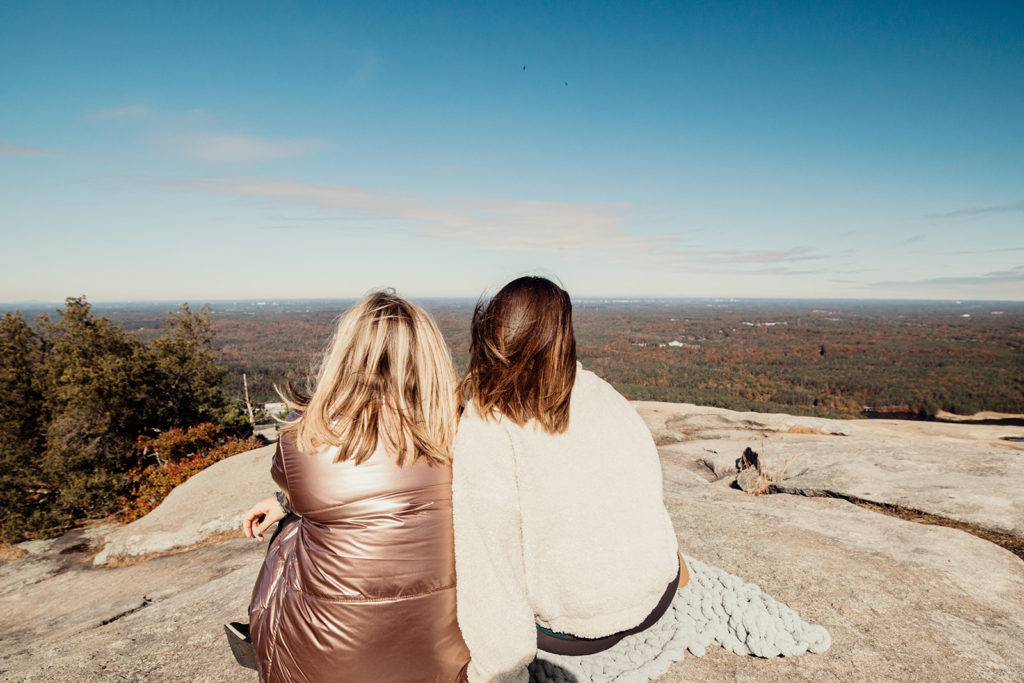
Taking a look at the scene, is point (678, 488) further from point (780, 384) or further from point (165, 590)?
point (780, 384)

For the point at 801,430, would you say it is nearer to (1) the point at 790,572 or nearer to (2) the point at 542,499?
(1) the point at 790,572

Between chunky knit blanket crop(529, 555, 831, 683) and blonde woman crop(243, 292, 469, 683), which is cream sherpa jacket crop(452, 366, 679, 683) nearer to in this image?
blonde woman crop(243, 292, 469, 683)

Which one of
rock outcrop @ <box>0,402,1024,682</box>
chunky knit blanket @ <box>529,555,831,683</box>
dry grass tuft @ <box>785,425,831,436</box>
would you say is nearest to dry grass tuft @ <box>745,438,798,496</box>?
rock outcrop @ <box>0,402,1024,682</box>

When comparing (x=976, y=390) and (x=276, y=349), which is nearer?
(x=976, y=390)

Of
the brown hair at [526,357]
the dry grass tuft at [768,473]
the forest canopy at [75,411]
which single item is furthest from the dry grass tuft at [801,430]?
the forest canopy at [75,411]

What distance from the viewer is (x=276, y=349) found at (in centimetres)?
9575

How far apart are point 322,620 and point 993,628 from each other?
16.2 feet

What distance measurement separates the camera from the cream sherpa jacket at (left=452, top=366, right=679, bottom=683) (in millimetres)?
1859

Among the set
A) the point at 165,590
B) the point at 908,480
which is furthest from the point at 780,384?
the point at 165,590

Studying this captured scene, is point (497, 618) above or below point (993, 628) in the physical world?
above

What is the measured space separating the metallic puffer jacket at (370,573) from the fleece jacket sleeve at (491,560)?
192 mm

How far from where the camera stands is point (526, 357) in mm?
1940

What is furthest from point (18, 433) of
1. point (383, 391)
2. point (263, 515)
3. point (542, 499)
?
point (542, 499)

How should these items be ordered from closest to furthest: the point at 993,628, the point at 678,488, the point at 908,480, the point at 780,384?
the point at 993,628
the point at 908,480
the point at 678,488
the point at 780,384
